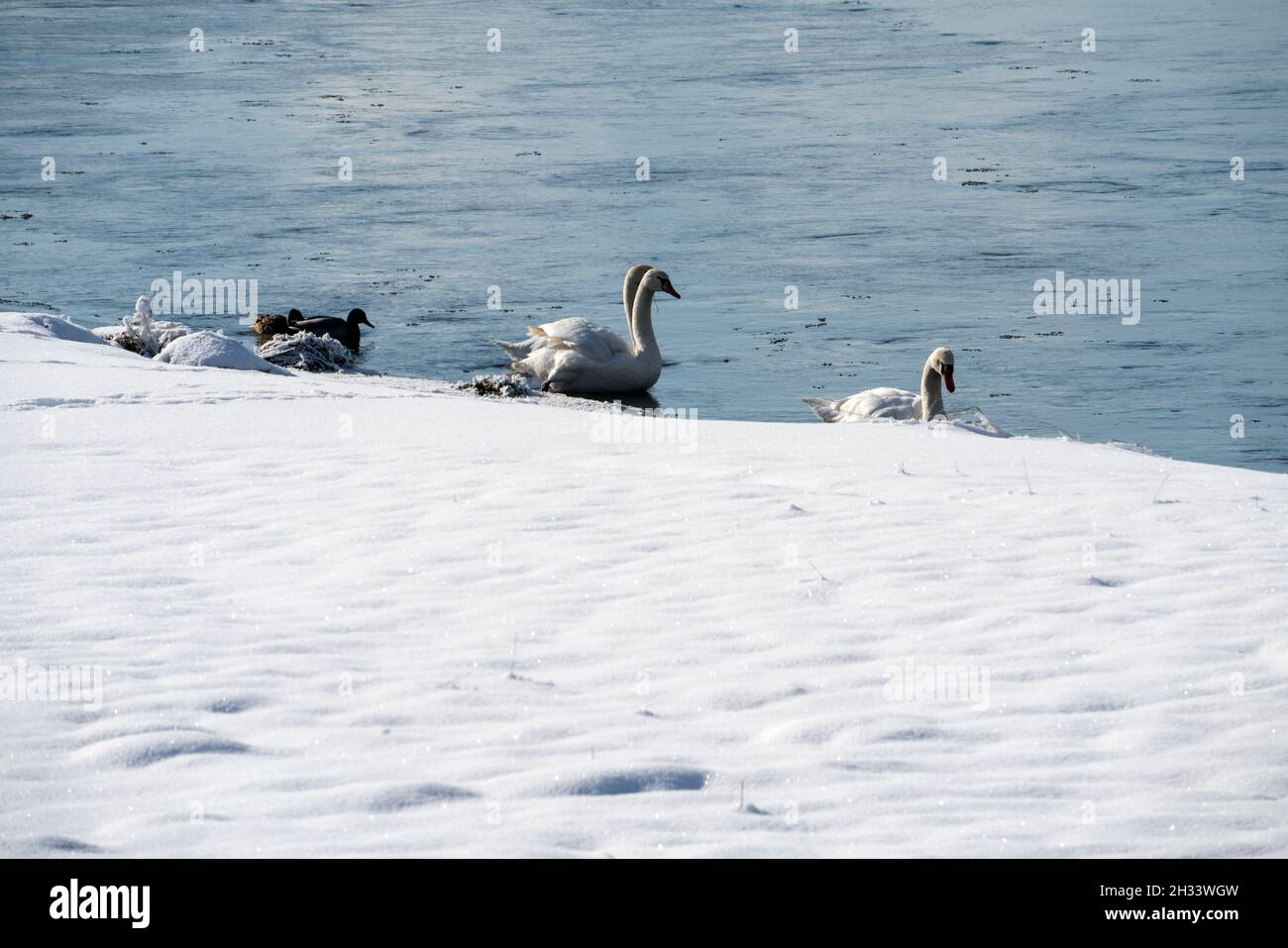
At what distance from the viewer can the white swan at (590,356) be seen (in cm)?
1438

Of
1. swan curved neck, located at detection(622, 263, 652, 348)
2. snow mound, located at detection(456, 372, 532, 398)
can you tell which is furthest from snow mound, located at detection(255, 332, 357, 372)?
swan curved neck, located at detection(622, 263, 652, 348)

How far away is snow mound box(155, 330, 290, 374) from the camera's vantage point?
1440 cm

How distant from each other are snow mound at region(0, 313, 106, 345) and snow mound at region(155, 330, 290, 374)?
885mm

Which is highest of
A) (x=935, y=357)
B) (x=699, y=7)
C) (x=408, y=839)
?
(x=699, y=7)

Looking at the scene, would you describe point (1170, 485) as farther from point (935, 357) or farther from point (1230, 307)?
point (1230, 307)

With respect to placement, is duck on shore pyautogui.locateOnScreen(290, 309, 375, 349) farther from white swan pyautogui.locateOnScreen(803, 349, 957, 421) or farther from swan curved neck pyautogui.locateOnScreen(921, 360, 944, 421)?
swan curved neck pyautogui.locateOnScreen(921, 360, 944, 421)

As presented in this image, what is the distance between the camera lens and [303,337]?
49.4 ft

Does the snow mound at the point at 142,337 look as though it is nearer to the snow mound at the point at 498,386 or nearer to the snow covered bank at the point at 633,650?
the snow mound at the point at 498,386

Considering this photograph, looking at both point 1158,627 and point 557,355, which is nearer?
point 1158,627

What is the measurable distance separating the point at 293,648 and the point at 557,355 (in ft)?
27.0

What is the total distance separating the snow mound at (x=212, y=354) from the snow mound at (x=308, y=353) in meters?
0.32

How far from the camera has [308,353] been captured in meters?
15.0

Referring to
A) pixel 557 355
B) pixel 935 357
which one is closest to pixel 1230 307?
pixel 935 357

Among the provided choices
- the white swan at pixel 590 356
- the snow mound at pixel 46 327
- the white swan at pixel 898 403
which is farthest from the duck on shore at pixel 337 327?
the white swan at pixel 898 403
